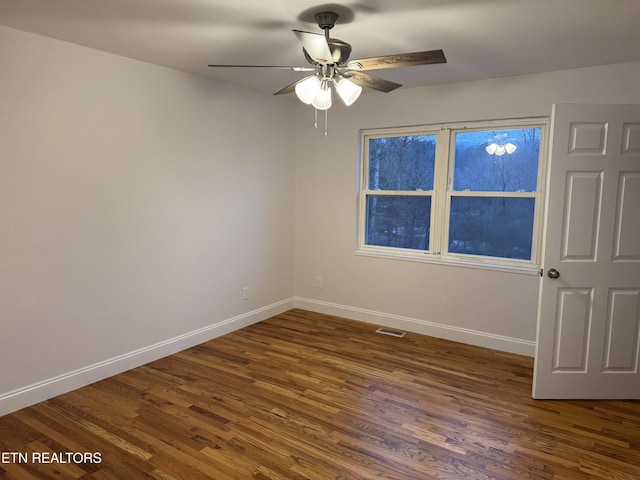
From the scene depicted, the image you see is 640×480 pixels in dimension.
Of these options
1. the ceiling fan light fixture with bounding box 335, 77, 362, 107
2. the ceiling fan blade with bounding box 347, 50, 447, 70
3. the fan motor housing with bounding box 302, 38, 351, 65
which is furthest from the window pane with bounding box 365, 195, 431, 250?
the fan motor housing with bounding box 302, 38, 351, 65

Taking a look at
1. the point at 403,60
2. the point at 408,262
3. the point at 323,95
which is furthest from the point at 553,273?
the point at 323,95

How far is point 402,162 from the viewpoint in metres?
4.35

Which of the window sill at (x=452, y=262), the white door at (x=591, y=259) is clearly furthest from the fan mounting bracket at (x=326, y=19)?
the window sill at (x=452, y=262)

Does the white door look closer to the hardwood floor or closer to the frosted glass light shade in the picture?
the hardwood floor

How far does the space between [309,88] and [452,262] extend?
2.38 m

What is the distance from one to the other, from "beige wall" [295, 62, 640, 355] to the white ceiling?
0.25 m

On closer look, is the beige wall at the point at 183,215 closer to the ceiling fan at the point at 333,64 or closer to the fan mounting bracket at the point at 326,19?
the ceiling fan at the point at 333,64

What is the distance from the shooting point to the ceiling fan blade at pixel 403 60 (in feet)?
6.95

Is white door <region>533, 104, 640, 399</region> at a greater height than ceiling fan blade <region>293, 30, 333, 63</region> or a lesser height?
lesser

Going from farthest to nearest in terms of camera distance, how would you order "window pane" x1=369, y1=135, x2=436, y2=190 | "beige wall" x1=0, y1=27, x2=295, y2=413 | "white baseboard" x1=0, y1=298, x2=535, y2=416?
"window pane" x1=369, y1=135, x2=436, y2=190 < "white baseboard" x1=0, y1=298, x2=535, y2=416 < "beige wall" x1=0, y1=27, x2=295, y2=413

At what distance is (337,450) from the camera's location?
235cm

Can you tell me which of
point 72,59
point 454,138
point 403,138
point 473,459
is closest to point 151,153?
point 72,59

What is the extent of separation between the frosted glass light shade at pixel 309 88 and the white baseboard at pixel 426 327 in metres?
2.69

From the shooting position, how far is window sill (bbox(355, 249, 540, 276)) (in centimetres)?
369
